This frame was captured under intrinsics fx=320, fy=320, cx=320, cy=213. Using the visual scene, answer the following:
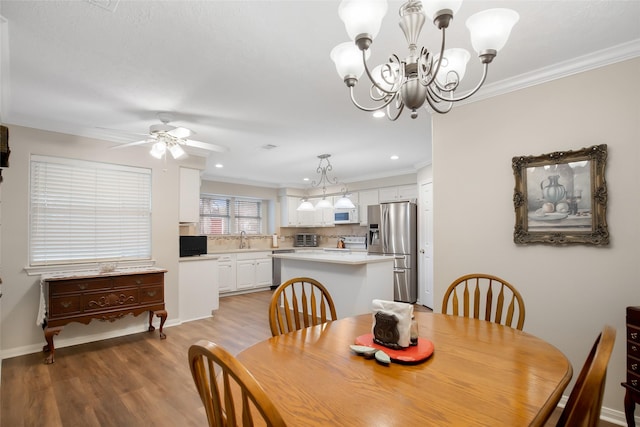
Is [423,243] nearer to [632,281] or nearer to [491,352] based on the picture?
[632,281]

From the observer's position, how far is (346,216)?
7074 mm

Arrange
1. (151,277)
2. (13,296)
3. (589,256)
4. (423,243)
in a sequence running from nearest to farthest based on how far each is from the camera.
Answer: (589,256), (13,296), (151,277), (423,243)

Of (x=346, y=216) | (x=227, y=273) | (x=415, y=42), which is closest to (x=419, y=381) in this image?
(x=415, y=42)

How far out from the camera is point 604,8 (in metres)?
1.69

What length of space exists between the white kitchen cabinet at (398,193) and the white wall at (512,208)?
3076mm

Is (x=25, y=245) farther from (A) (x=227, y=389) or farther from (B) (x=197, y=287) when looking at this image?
(A) (x=227, y=389)

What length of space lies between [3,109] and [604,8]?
454 centimetres

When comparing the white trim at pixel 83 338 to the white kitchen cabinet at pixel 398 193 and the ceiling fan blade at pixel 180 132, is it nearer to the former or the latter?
the ceiling fan blade at pixel 180 132

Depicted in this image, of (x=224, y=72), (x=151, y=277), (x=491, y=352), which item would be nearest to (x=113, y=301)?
(x=151, y=277)

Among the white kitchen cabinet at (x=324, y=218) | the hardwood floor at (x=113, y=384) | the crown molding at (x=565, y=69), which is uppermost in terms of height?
the crown molding at (x=565, y=69)

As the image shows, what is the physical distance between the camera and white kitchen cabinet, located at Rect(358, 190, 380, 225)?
6590 mm

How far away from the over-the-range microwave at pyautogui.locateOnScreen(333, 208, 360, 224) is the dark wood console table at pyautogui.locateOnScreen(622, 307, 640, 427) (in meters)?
5.15

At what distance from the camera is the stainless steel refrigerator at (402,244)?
18.4 ft

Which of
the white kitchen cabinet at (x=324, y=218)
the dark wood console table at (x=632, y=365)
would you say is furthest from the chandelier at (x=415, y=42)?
the white kitchen cabinet at (x=324, y=218)
